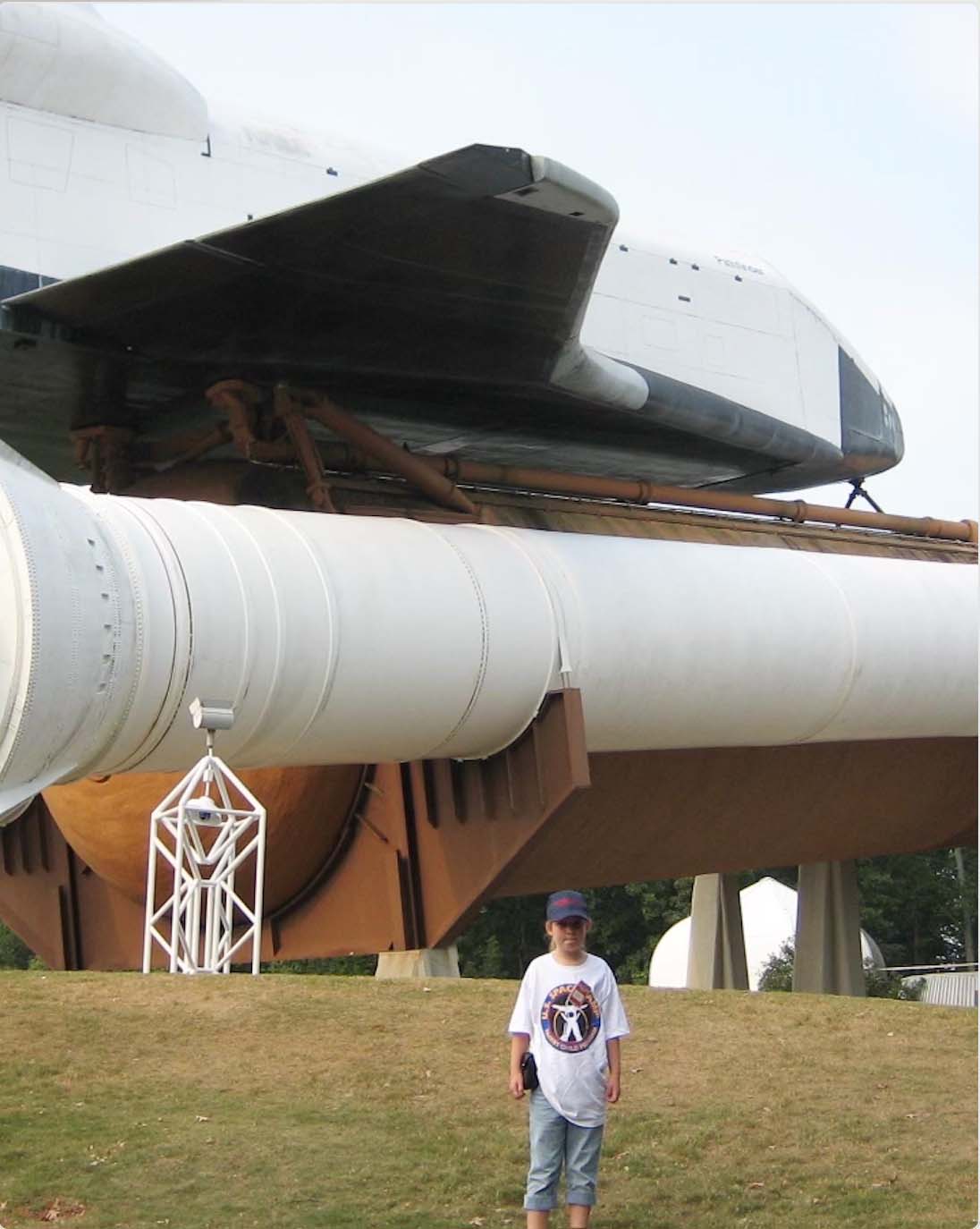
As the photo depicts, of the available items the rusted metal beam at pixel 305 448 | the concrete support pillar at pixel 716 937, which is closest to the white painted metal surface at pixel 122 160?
the rusted metal beam at pixel 305 448

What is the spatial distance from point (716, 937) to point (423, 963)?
8.03 meters

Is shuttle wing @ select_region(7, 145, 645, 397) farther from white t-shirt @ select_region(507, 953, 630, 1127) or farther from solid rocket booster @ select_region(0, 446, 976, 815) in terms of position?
white t-shirt @ select_region(507, 953, 630, 1127)

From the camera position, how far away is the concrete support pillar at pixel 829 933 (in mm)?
16312

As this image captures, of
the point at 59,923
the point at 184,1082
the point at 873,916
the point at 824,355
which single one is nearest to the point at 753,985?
the point at 873,916

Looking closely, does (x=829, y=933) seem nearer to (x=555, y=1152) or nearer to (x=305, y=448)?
(x=305, y=448)

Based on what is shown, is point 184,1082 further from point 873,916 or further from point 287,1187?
point 873,916

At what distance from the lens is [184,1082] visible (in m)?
6.55

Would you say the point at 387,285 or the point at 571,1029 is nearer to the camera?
the point at 571,1029

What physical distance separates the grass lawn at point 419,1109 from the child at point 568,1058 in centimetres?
64

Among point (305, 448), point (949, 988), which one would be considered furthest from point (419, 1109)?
point (949, 988)

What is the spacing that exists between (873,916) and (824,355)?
23.7 metres

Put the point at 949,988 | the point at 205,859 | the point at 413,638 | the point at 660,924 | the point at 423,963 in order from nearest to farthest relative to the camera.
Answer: the point at 205,859, the point at 413,638, the point at 423,963, the point at 949,988, the point at 660,924

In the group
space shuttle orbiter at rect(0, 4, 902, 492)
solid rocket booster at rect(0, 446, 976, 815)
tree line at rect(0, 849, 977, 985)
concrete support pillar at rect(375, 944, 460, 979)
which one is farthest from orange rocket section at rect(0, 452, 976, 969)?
tree line at rect(0, 849, 977, 985)

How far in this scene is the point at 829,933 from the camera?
1634cm
